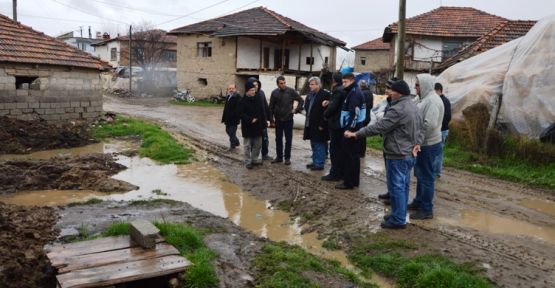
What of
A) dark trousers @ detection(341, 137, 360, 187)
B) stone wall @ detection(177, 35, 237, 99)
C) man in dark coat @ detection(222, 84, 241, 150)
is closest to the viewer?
dark trousers @ detection(341, 137, 360, 187)

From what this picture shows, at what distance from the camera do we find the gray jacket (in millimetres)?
5855

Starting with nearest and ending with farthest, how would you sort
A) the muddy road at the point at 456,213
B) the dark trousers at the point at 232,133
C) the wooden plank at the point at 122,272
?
1. the wooden plank at the point at 122,272
2. the muddy road at the point at 456,213
3. the dark trousers at the point at 232,133

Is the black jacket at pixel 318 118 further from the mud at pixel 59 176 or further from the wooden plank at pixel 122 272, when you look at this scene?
the wooden plank at pixel 122 272

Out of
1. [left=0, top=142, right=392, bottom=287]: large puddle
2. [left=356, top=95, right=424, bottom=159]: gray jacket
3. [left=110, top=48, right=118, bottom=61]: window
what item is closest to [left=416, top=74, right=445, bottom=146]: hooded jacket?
[left=356, top=95, right=424, bottom=159]: gray jacket

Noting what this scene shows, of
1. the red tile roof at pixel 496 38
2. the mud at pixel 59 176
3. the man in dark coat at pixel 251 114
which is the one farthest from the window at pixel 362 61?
the mud at pixel 59 176

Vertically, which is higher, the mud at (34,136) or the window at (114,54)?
the window at (114,54)

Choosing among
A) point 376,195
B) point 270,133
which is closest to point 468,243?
point 376,195

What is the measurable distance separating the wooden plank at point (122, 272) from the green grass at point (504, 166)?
744cm

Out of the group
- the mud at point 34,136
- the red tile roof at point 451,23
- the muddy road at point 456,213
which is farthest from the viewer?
the red tile roof at point 451,23

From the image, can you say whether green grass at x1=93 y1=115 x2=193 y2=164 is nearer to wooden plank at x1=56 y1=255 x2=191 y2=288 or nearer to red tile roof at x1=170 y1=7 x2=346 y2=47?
wooden plank at x1=56 y1=255 x2=191 y2=288

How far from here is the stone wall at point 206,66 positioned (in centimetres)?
3167

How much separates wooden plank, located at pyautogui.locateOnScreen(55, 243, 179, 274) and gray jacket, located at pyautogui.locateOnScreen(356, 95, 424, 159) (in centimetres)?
292

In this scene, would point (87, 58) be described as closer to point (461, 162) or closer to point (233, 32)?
point (461, 162)

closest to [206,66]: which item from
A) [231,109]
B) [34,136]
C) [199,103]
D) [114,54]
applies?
[199,103]
